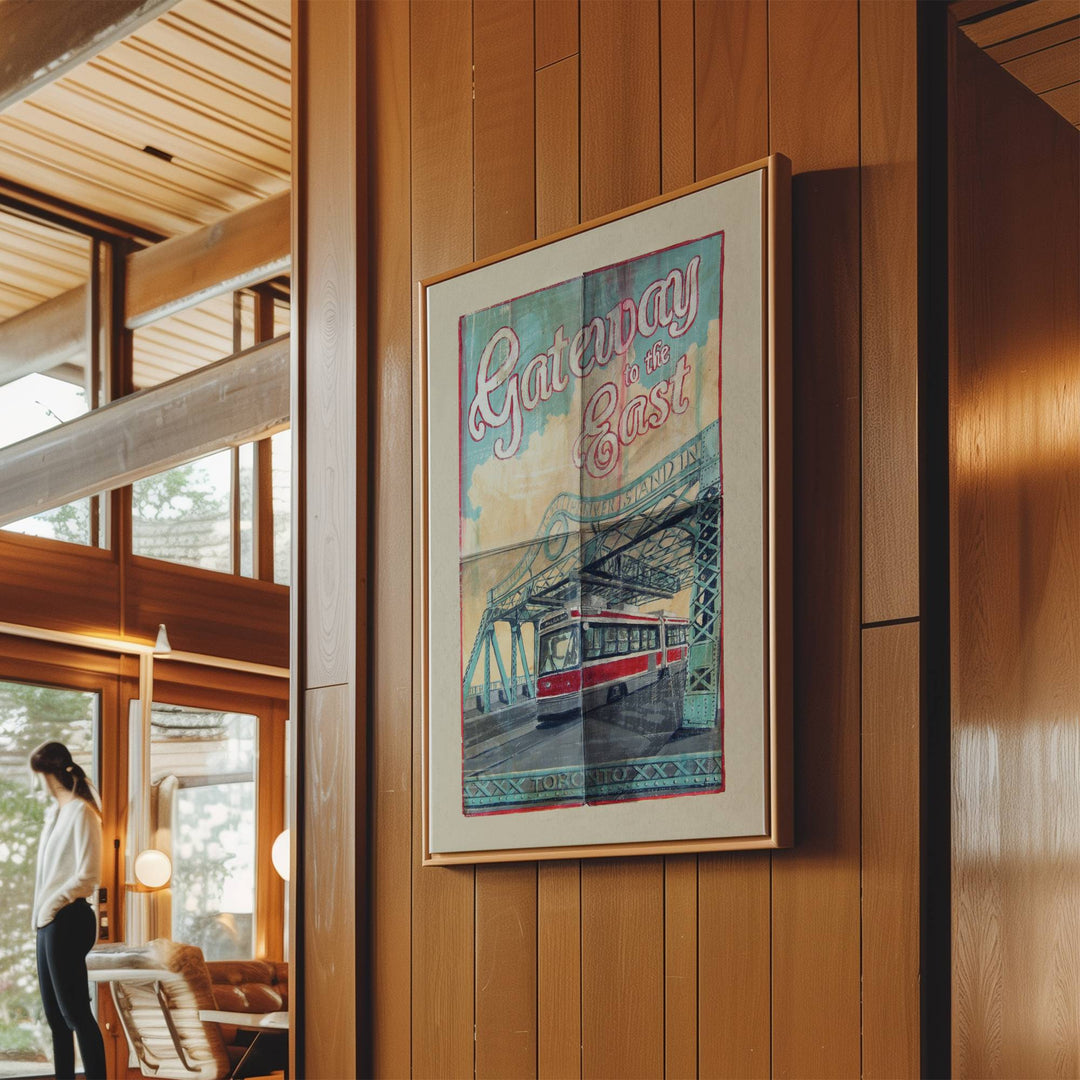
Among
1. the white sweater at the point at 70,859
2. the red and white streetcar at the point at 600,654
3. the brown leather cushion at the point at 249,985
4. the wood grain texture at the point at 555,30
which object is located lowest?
the brown leather cushion at the point at 249,985

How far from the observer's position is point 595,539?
2068 millimetres

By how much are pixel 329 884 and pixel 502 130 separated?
132 cm

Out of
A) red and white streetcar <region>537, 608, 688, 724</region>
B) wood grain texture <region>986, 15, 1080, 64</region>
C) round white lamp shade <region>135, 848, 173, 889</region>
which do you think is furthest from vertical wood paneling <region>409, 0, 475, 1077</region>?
round white lamp shade <region>135, 848, 173, 889</region>

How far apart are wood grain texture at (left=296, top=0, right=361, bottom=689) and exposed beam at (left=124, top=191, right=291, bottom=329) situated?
280cm

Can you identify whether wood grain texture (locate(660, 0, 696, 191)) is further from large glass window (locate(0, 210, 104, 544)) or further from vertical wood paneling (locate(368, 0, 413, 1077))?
large glass window (locate(0, 210, 104, 544))

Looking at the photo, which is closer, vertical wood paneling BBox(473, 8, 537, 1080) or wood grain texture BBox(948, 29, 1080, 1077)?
wood grain texture BBox(948, 29, 1080, 1077)

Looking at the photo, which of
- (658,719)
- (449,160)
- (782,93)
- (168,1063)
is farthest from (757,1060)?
(168,1063)

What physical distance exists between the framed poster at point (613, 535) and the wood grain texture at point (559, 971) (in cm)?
6

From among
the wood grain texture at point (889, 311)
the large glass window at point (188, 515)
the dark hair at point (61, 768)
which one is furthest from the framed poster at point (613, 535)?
the large glass window at point (188, 515)

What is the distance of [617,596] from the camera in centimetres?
203

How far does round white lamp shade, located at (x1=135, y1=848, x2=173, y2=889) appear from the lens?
7.16 m

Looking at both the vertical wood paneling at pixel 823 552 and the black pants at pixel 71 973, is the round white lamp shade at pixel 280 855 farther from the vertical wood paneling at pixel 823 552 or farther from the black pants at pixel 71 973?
the vertical wood paneling at pixel 823 552

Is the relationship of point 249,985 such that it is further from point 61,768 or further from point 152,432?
point 152,432

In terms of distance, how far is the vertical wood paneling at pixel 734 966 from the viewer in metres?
1.83
